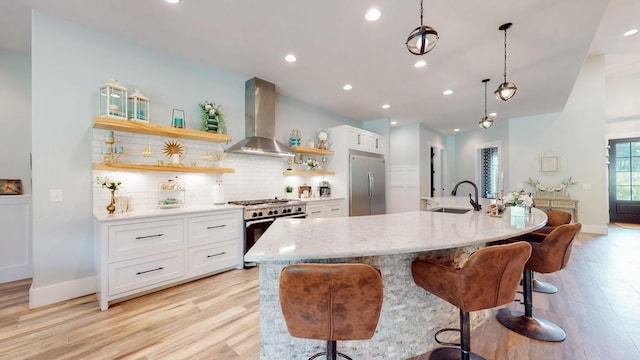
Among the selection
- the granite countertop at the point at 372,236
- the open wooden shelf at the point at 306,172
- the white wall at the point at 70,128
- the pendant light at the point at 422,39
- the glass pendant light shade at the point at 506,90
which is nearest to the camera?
the granite countertop at the point at 372,236

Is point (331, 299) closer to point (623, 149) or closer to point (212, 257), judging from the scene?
point (212, 257)

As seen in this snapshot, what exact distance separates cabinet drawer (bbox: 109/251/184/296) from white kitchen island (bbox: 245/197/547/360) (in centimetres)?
157

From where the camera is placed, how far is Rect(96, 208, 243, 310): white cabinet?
234 cm

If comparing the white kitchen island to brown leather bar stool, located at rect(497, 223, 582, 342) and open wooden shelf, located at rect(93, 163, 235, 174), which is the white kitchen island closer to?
brown leather bar stool, located at rect(497, 223, 582, 342)

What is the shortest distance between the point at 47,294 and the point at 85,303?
0.37 m

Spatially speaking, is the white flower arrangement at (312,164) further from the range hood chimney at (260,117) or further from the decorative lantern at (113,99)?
the decorative lantern at (113,99)

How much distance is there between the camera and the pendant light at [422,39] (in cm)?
173

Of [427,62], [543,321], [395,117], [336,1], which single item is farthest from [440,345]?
[395,117]

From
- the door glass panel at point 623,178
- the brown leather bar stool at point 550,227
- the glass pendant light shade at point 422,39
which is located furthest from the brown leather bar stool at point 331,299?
the door glass panel at point 623,178

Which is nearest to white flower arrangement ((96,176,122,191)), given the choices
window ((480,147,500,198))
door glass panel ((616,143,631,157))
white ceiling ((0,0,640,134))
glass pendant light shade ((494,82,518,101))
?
white ceiling ((0,0,640,134))

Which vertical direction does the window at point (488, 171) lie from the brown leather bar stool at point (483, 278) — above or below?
above

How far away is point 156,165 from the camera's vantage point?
3.05 meters

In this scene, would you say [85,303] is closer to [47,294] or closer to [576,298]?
[47,294]

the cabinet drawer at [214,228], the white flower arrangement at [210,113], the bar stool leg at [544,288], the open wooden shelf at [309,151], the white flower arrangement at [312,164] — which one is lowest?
the bar stool leg at [544,288]
